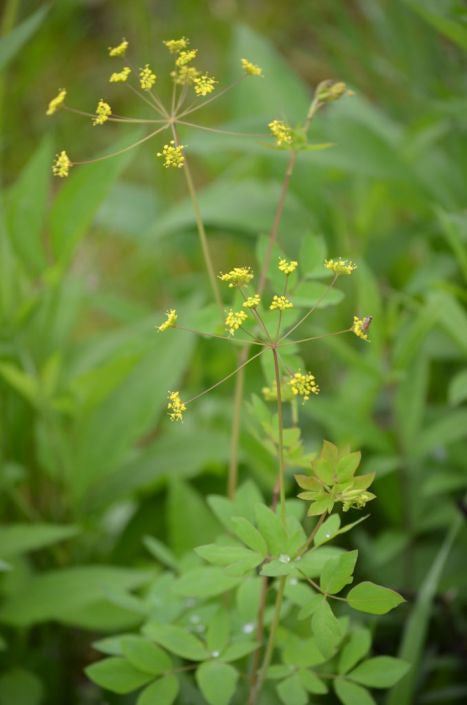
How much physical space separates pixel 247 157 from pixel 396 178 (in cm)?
39

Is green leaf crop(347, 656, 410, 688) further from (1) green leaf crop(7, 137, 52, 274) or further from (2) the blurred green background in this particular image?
(1) green leaf crop(7, 137, 52, 274)

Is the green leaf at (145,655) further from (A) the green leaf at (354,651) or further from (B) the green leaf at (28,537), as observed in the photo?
(B) the green leaf at (28,537)

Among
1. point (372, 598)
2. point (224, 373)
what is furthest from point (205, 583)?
point (224, 373)

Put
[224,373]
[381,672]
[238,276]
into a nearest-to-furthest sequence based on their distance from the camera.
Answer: [238,276] → [381,672] → [224,373]

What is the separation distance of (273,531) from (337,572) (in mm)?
52

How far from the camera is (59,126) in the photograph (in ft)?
6.37

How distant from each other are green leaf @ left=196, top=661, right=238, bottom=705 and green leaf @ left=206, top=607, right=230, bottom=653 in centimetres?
1

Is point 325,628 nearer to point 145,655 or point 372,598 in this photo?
point 372,598

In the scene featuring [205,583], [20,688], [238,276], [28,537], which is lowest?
[20,688]

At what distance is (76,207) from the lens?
103 centimetres

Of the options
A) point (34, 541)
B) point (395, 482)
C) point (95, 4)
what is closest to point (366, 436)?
point (395, 482)

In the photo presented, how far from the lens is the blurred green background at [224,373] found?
956mm

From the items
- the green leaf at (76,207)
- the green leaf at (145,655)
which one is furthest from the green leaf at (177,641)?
the green leaf at (76,207)

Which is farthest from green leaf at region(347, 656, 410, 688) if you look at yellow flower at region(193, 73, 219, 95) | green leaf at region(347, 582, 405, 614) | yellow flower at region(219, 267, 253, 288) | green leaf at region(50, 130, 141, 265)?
green leaf at region(50, 130, 141, 265)
